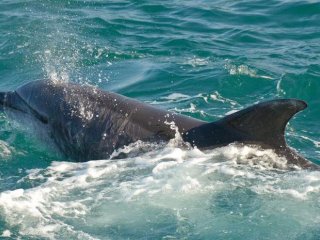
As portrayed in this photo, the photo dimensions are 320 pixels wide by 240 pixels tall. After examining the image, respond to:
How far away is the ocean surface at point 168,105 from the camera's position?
10.1m

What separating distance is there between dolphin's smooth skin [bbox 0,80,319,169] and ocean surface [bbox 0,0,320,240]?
210 millimetres

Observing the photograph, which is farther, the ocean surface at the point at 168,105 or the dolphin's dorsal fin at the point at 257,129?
the dolphin's dorsal fin at the point at 257,129

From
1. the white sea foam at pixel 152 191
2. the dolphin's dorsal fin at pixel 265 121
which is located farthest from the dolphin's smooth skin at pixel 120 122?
the white sea foam at pixel 152 191

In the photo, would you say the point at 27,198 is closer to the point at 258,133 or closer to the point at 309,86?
the point at 258,133

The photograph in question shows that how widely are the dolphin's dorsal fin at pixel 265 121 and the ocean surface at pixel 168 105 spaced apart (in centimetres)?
24

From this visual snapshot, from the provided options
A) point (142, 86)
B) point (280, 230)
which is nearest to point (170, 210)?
point (280, 230)

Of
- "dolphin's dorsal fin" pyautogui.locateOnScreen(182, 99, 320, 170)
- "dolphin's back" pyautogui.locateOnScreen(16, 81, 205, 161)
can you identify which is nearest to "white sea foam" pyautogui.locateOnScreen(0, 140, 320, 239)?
"dolphin's dorsal fin" pyautogui.locateOnScreen(182, 99, 320, 170)

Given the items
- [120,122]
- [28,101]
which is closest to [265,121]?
[120,122]

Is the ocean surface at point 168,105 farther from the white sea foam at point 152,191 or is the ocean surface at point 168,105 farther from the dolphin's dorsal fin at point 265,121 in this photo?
the dolphin's dorsal fin at point 265,121

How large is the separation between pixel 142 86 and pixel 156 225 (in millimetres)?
8360

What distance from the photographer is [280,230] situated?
9.66m

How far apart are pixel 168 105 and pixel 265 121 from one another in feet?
18.7

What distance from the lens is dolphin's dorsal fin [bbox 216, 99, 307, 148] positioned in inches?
422

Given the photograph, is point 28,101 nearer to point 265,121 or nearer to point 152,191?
point 152,191
